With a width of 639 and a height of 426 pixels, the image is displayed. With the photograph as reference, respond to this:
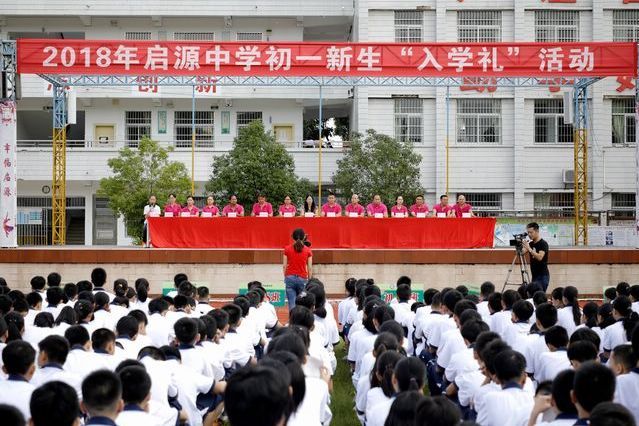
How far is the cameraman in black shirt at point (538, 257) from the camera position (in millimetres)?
→ 12344

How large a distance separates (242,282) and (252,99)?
1706cm

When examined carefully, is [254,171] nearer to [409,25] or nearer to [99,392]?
[409,25]

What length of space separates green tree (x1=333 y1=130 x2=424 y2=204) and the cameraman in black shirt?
14.3 m

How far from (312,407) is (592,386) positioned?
5.43 ft

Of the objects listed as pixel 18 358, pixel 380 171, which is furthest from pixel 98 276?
pixel 380 171

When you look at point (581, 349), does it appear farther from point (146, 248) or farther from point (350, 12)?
point (350, 12)

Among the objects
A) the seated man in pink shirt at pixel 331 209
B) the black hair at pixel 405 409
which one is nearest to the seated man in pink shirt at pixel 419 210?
the seated man in pink shirt at pixel 331 209

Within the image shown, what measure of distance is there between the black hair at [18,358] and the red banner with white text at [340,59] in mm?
12653

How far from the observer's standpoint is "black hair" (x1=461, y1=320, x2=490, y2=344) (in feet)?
20.8

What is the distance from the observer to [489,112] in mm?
→ 30578

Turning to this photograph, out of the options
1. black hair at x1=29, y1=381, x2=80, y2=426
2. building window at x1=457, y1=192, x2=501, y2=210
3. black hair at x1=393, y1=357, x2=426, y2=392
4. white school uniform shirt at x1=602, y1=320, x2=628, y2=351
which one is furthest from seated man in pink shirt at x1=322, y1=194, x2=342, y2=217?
building window at x1=457, y1=192, x2=501, y2=210

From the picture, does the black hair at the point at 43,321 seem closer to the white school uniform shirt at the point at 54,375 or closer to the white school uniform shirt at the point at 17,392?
the white school uniform shirt at the point at 54,375

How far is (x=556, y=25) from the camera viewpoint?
30594 mm

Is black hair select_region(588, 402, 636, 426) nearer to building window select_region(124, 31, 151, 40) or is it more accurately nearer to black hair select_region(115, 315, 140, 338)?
black hair select_region(115, 315, 140, 338)
